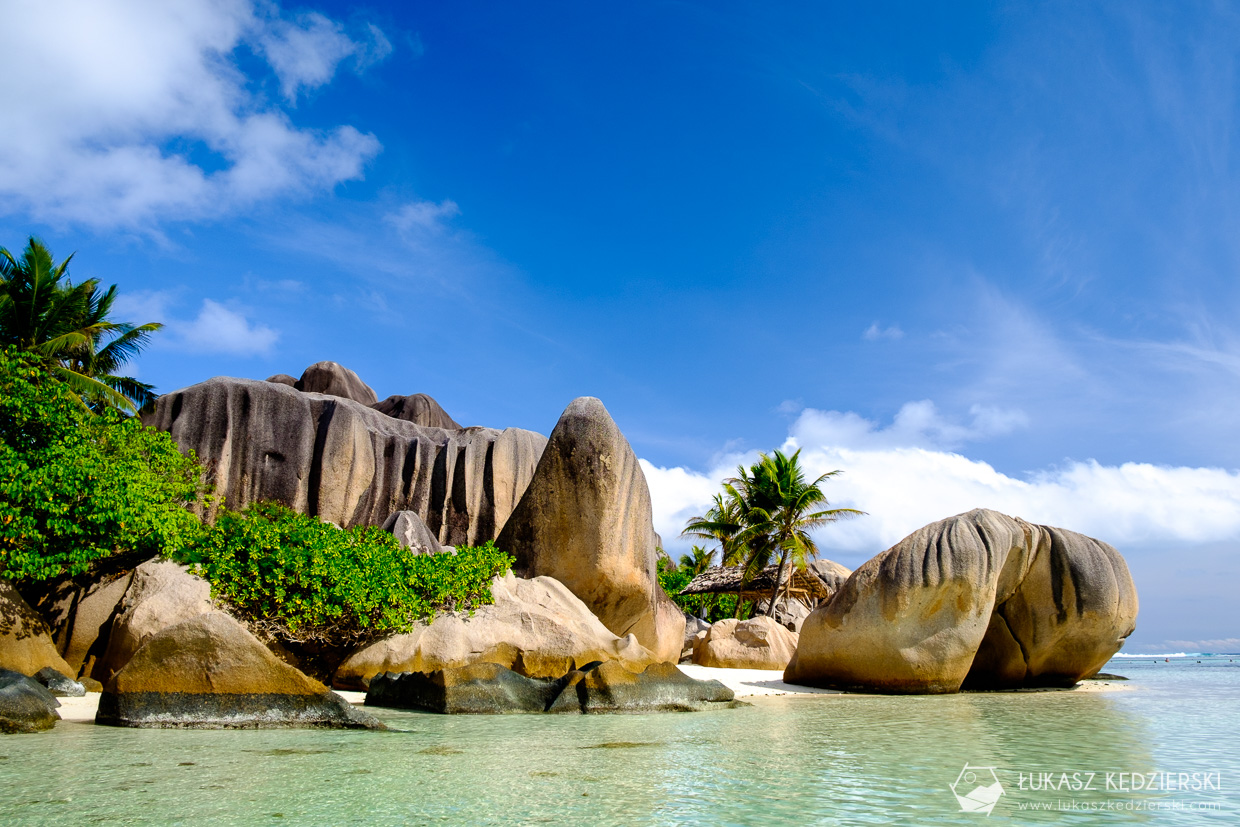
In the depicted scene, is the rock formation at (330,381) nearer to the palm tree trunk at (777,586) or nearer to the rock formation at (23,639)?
the palm tree trunk at (777,586)

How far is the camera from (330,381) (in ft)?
101

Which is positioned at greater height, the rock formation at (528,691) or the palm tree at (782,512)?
the palm tree at (782,512)

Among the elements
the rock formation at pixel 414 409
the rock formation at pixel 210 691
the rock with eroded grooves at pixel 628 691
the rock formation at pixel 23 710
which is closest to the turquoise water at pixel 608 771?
the rock formation at pixel 23 710

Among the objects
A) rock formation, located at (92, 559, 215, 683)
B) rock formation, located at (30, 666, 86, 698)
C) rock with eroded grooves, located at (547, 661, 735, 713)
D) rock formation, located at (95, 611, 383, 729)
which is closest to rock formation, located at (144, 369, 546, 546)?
rock formation, located at (92, 559, 215, 683)

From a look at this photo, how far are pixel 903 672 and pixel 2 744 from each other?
10.5 meters

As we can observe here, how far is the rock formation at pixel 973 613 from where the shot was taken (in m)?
12.2

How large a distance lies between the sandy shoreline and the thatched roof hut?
10048 millimetres

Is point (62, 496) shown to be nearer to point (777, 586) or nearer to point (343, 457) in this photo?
point (343, 457)

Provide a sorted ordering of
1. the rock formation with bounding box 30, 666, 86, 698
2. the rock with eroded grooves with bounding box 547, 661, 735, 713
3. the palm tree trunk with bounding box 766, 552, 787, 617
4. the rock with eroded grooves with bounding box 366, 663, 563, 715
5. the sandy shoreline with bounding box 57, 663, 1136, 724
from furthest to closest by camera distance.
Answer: the palm tree trunk with bounding box 766, 552, 787, 617, the rock formation with bounding box 30, 666, 86, 698, the rock with eroded grooves with bounding box 547, 661, 735, 713, the rock with eroded grooves with bounding box 366, 663, 563, 715, the sandy shoreline with bounding box 57, 663, 1136, 724

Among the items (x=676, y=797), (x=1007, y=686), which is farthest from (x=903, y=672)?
(x=676, y=797)

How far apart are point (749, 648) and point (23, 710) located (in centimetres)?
1426

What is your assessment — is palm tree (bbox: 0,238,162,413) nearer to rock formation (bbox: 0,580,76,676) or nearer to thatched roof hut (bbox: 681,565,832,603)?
rock formation (bbox: 0,580,76,676)

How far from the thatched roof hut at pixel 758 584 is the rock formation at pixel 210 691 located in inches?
835

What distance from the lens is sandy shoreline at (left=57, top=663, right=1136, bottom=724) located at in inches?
331
